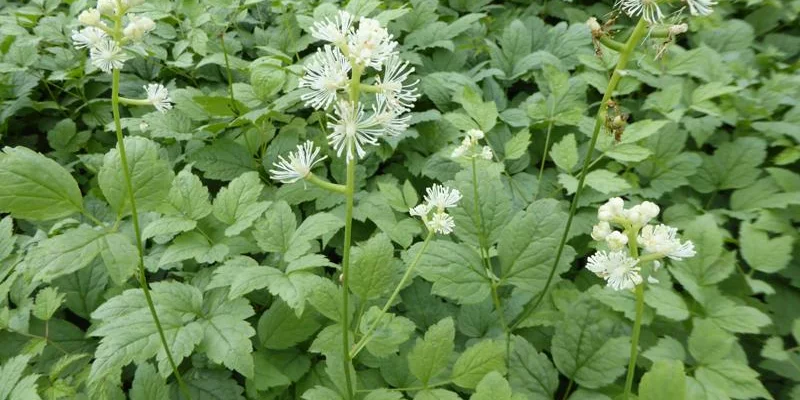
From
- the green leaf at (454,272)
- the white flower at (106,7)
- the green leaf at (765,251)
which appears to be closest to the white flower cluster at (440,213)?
the green leaf at (454,272)

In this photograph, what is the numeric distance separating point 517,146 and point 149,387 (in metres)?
1.48

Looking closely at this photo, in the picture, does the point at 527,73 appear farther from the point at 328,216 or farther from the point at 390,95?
the point at 390,95

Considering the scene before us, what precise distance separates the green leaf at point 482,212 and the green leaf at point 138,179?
846mm

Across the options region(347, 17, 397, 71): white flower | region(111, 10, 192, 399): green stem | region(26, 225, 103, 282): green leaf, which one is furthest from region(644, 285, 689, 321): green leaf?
region(26, 225, 103, 282): green leaf

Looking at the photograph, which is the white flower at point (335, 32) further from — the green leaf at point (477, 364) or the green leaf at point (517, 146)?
the green leaf at point (517, 146)

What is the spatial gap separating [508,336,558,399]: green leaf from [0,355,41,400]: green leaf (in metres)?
1.31

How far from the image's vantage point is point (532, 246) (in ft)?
5.14

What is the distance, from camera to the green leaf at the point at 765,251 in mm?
1672

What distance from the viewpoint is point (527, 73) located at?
8.45 feet

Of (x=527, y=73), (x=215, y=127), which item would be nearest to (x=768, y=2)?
(x=527, y=73)

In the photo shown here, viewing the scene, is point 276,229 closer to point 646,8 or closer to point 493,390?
point 493,390

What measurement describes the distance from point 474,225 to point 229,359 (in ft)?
2.64

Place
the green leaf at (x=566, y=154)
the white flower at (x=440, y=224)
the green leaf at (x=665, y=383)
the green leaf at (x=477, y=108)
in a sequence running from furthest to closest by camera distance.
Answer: the green leaf at (x=477, y=108) < the green leaf at (x=566, y=154) < the white flower at (x=440, y=224) < the green leaf at (x=665, y=383)

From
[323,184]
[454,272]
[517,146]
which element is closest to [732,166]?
[517,146]
